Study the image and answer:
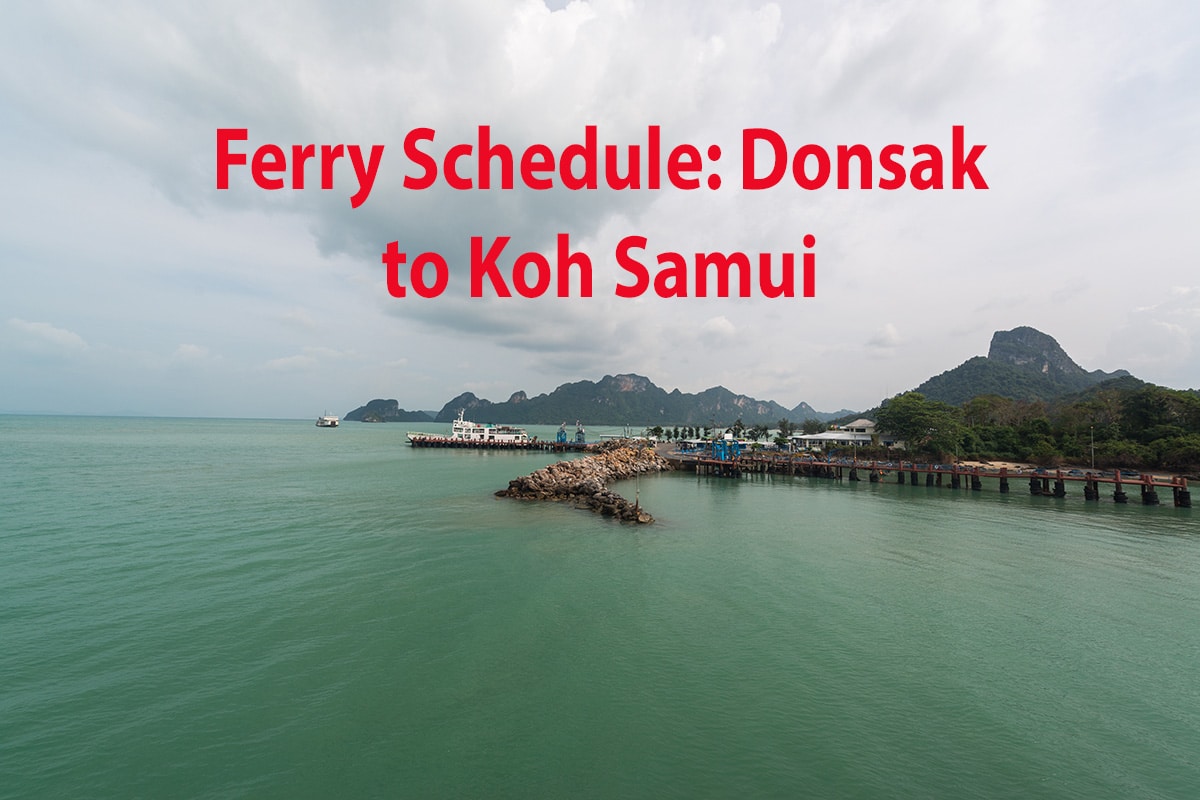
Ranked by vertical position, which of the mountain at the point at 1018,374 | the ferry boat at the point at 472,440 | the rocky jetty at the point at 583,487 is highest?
the mountain at the point at 1018,374

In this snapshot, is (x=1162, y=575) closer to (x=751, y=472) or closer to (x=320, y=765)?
(x=320, y=765)

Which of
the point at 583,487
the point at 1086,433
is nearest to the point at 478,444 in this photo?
the point at 583,487

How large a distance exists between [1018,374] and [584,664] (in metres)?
178

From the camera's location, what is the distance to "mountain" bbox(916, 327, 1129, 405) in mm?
131750

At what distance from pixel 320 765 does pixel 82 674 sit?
22.2 ft

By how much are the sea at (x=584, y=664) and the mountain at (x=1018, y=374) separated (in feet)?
440

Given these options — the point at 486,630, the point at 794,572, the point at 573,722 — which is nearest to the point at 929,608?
the point at 794,572


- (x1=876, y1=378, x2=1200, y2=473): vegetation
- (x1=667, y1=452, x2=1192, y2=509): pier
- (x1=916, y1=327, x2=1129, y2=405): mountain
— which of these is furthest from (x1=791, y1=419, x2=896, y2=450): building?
(x1=916, y1=327, x2=1129, y2=405): mountain

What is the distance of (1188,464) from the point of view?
148 ft

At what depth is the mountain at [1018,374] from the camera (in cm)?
13175

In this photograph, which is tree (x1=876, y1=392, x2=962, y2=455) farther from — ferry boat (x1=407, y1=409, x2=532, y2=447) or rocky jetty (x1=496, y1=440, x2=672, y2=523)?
ferry boat (x1=407, y1=409, x2=532, y2=447)

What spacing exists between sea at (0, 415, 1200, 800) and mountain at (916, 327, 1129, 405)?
440 feet

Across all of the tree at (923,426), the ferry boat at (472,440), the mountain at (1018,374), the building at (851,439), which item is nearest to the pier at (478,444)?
the ferry boat at (472,440)

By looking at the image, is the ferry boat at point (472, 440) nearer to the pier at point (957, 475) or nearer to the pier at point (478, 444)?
the pier at point (478, 444)
